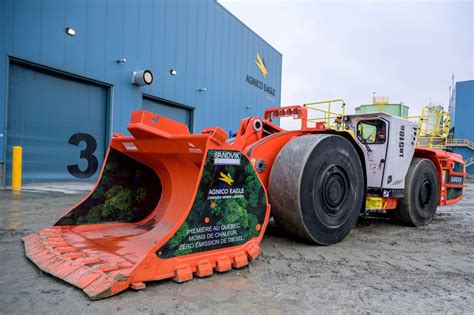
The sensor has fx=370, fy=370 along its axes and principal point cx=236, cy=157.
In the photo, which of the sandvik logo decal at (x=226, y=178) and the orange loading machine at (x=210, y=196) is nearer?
the orange loading machine at (x=210, y=196)

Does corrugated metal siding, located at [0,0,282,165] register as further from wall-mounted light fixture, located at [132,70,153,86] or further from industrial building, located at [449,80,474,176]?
industrial building, located at [449,80,474,176]

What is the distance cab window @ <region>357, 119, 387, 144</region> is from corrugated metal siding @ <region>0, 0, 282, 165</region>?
799cm

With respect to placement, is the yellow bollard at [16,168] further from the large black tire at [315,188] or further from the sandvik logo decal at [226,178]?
the sandvik logo decal at [226,178]

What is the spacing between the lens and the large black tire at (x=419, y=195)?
19.5 feet

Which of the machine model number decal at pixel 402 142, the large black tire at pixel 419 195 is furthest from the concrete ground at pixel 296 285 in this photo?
the machine model number decal at pixel 402 142

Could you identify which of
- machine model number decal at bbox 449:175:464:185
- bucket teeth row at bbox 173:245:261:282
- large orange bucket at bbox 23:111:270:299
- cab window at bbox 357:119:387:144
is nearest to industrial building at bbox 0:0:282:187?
large orange bucket at bbox 23:111:270:299

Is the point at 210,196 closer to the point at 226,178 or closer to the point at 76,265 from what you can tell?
the point at 226,178

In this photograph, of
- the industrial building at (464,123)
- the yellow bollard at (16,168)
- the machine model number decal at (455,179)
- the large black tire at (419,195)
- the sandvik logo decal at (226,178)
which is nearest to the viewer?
the sandvik logo decal at (226,178)

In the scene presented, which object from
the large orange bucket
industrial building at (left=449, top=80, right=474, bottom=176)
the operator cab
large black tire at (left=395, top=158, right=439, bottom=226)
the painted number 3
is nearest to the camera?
the large orange bucket

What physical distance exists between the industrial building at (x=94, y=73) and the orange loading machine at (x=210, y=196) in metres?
6.16

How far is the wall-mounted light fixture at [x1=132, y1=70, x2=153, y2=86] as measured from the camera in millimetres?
11773

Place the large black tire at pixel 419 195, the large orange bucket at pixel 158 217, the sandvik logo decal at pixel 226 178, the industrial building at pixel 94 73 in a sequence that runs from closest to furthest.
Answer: the large orange bucket at pixel 158 217
the sandvik logo decal at pixel 226 178
the large black tire at pixel 419 195
the industrial building at pixel 94 73

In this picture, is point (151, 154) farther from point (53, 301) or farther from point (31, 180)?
point (31, 180)

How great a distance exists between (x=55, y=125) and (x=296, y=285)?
935 cm
